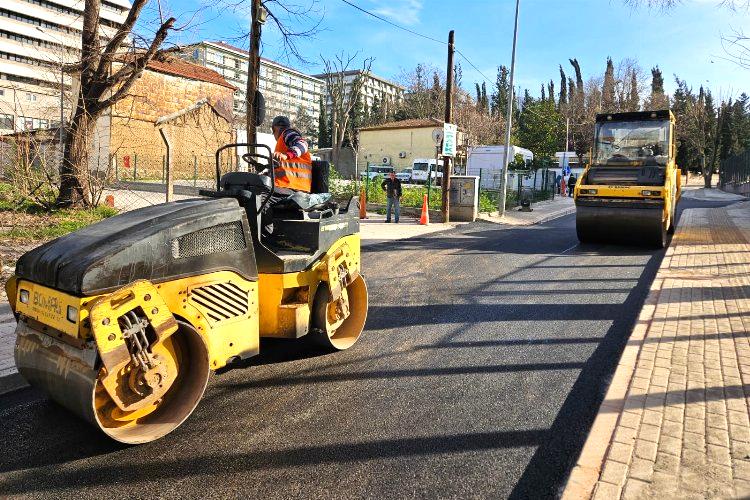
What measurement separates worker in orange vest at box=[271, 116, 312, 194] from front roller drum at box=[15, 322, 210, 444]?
6.04 ft

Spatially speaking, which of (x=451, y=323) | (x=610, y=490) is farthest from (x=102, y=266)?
(x=451, y=323)

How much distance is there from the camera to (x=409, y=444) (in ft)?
10.4

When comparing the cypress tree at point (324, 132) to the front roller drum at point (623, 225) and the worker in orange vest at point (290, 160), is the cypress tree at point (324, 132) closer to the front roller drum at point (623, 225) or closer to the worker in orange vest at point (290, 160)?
the front roller drum at point (623, 225)

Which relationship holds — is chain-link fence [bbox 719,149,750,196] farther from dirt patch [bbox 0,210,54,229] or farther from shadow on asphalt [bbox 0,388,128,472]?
shadow on asphalt [bbox 0,388,128,472]

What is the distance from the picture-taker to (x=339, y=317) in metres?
4.74

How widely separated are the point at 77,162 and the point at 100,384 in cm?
1010

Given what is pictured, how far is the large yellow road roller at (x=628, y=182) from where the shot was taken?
35.9ft

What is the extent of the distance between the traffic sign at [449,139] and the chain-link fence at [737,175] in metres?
25.9

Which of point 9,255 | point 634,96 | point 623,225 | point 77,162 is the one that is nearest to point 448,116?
point 623,225

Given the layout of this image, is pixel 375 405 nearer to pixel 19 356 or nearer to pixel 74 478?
pixel 74 478

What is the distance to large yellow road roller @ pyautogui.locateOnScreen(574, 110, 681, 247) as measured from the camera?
10945 mm

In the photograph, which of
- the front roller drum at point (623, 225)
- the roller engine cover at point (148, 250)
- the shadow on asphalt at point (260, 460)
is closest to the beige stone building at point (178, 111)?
the front roller drum at point (623, 225)

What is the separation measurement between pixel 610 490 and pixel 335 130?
1953 inches

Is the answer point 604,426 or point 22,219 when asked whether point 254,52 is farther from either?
point 604,426
